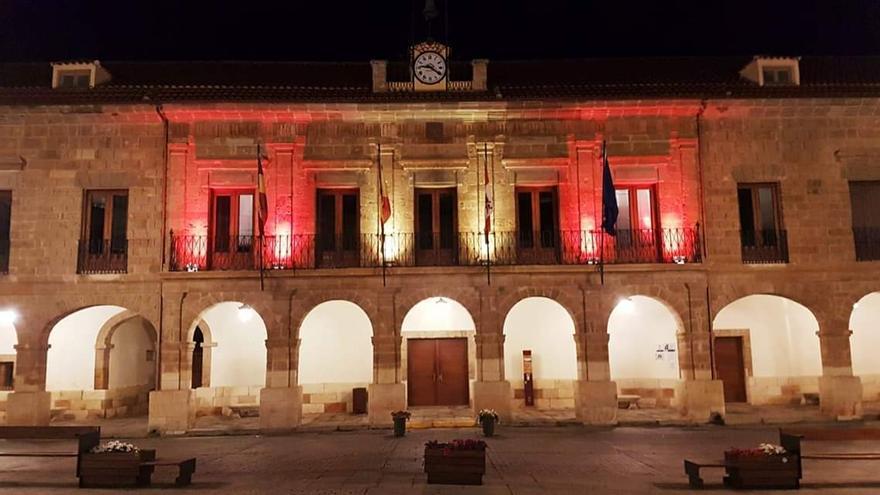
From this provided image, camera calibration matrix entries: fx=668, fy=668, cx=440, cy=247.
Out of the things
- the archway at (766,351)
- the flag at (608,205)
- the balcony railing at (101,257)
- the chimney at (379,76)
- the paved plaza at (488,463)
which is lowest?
the paved plaza at (488,463)

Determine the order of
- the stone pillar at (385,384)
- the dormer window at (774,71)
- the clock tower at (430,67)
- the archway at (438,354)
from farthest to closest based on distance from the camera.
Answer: the archway at (438,354), the dormer window at (774,71), the clock tower at (430,67), the stone pillar at (385,384)

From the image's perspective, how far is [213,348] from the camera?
17297 millimetres

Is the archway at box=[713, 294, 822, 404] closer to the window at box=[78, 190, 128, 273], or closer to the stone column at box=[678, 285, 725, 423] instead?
the stone column at box=[678, 285, 725, 423]

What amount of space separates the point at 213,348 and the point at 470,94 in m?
9.19

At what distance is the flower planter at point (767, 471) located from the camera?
27.7 ft

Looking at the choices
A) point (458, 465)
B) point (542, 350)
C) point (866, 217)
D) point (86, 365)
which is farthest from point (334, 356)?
point (866, 217)

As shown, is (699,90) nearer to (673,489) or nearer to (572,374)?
(572,374)

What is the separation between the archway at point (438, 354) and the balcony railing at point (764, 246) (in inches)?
269

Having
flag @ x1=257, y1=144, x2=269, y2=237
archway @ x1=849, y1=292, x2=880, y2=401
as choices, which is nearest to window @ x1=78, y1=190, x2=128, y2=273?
flag @ x1=257, y1=144, x2=269, y2=237

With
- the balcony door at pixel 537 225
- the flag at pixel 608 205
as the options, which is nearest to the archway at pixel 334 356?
the balcony door at pixel 537 225

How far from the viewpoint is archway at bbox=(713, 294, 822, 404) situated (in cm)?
1692

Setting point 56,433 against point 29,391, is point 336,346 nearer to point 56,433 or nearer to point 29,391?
point 29,391

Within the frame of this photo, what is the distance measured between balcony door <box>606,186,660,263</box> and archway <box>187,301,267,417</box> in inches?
361

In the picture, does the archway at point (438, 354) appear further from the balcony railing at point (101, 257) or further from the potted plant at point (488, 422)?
the balcony railing at point (101, 257)
